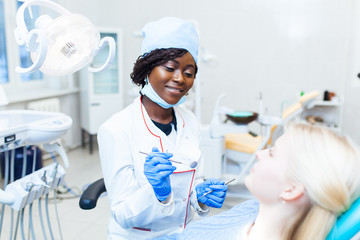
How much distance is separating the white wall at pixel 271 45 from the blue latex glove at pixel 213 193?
2749 millimetres

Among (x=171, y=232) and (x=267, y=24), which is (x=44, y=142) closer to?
(x=171, y=232)

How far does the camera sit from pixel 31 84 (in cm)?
377

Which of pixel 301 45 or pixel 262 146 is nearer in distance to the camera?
pixel 262 146

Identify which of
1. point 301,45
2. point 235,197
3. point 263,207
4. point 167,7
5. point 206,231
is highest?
point 167,7

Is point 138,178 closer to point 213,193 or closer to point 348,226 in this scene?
point 213,193

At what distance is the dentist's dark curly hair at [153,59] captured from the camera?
3.84 feet

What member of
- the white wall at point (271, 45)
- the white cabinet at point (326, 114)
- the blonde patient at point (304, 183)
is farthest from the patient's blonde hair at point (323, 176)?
the white wall at point (271, 45)

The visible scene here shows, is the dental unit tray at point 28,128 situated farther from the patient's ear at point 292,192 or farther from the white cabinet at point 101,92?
the white cabinet at point 101,92

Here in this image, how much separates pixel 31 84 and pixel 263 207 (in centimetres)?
352

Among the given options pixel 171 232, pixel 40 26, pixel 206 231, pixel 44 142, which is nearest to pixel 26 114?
pixel 44 142

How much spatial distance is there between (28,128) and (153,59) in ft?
2.48

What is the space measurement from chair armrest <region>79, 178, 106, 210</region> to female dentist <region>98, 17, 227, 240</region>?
0.08 m

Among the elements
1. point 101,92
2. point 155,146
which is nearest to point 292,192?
point 155,146

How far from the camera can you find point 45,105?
3.57 m
